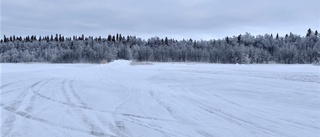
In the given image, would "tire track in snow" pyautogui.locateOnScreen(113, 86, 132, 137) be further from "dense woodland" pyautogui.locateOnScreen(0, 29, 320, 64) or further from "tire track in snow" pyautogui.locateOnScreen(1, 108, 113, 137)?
"dense woodland" pyautogui.locateOnScreen(0, 29, 320, 64)

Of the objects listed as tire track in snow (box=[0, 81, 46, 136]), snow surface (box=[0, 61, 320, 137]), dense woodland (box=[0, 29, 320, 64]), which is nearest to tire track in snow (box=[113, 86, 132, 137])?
snow surface (box=[0, 61, 320, 137])

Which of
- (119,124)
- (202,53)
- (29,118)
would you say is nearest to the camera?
(119,124)

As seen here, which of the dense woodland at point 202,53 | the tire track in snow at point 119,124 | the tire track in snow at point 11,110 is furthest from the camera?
the dense woodland at point 202,53

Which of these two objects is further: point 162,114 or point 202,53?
point 202,53

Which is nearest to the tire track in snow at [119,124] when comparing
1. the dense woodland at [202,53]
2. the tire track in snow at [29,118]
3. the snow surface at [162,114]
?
the snow surface at [162,114]

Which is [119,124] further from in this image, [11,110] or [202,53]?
[202,53]

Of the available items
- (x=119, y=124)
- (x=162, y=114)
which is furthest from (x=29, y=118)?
(x=162, y=114)

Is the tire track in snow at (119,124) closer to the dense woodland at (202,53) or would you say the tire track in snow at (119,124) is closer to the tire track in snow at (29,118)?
the tire track in snow at (29,118)

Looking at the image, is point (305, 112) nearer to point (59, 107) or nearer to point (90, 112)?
point (90, 112)

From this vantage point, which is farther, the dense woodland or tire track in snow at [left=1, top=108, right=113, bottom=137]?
the dense woodland

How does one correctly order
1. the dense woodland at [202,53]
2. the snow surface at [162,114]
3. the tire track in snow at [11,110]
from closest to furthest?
the snow surface at [162,114]
the tire track in snow at [11,110]
the dense woodland at [202,53]

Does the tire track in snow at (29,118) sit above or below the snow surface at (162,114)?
below

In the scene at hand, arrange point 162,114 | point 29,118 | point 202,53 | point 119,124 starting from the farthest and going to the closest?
point 202,53 < point 162,114 < point 29,118 < point 119,124

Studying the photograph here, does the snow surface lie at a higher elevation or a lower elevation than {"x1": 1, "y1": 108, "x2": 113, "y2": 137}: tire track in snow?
higher
